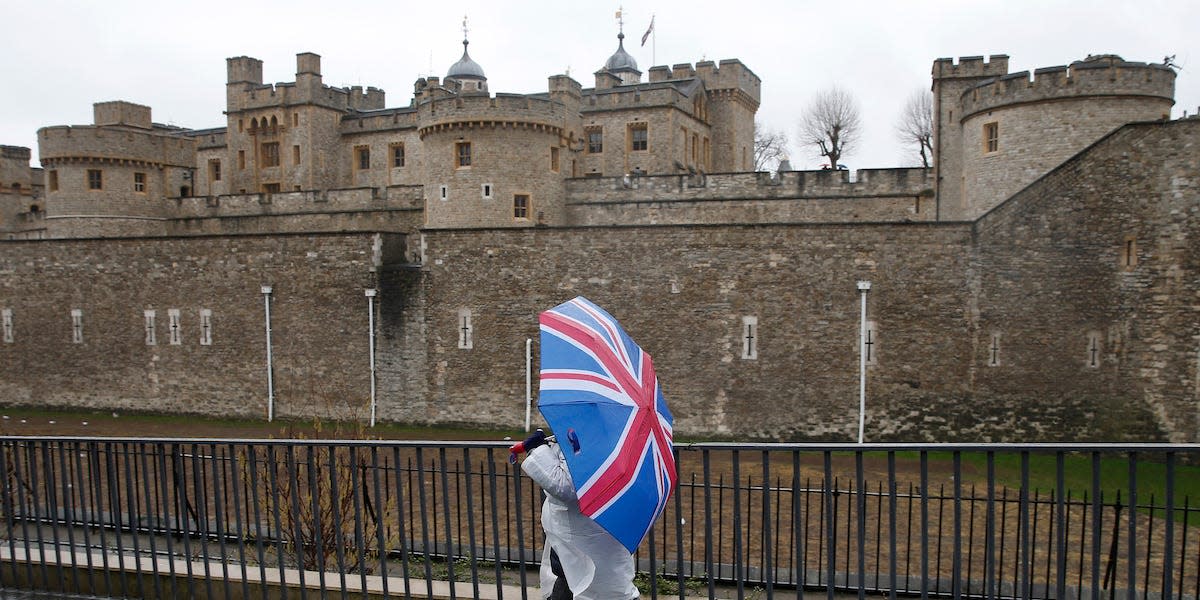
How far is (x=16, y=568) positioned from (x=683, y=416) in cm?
1458

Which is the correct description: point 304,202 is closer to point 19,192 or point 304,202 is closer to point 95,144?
point 95,144

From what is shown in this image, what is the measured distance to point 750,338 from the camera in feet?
62.2

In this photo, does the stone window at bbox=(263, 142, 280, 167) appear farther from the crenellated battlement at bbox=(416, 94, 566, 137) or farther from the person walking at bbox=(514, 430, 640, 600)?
→ the person walking at bbox=(514, 430, 640, 600)

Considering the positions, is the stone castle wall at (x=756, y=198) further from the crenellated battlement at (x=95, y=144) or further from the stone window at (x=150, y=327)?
the crenellated battlement at (x=95, y=144)

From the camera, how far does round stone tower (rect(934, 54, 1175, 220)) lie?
757 inches

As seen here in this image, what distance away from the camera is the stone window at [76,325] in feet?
77.6

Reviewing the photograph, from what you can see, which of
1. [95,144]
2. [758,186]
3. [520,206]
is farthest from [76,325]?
[758,186]

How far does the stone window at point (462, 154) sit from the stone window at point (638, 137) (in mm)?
11894

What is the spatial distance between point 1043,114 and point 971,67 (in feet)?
15.6

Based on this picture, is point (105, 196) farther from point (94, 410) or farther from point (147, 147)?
point (94, 410)

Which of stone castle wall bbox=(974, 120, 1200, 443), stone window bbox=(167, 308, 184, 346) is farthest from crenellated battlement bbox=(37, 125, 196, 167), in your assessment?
stone castle wall bbox=(974, 120, 1200, 443)

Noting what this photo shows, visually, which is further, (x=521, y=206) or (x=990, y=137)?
(x=521, y=206)

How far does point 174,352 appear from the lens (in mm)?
22609

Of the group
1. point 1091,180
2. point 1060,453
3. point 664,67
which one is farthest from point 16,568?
point 664,67
